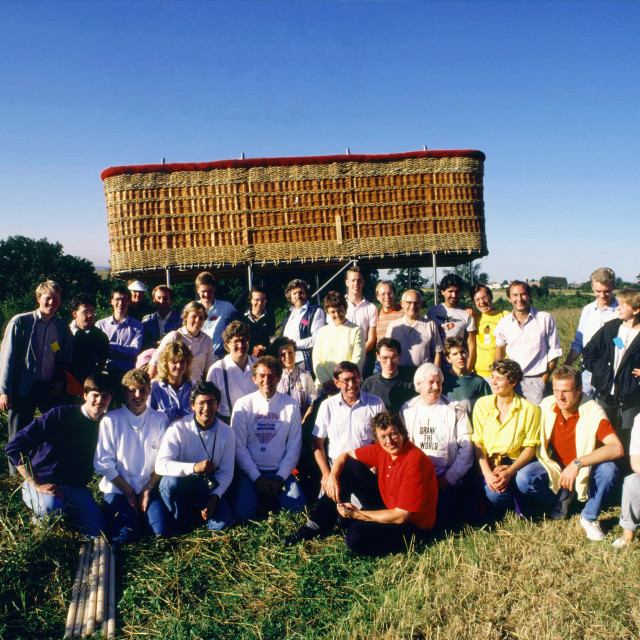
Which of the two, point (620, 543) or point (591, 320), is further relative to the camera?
point (591, 320)

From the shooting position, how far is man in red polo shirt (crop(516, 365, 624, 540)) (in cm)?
475

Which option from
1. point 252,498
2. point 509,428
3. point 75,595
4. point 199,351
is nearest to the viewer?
point 75,595

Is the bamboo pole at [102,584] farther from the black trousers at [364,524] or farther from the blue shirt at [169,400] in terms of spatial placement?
the black trousers at [364,524]

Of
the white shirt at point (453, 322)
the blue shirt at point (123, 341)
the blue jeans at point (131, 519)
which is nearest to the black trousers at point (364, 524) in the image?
the blue jeans at point (131, 519)

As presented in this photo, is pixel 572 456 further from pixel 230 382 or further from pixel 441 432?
pixel 230 382

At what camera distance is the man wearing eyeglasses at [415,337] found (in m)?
6.40

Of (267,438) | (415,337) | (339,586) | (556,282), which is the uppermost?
(556,282)

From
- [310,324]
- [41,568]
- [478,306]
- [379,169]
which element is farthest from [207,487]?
[379,169]

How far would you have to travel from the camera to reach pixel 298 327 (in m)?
6.92

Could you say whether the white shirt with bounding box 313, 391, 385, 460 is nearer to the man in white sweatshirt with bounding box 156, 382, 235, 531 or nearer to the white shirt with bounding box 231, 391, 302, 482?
the white shirt with bounding box 231, 391, 302, 482

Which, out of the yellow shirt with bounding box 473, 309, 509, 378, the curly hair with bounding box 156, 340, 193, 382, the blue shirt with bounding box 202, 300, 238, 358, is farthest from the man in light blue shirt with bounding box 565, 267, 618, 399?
the curly hair with bounding box 156, 340, 193, 382

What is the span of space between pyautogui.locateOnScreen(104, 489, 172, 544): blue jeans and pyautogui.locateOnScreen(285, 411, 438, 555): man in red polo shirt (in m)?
1.20

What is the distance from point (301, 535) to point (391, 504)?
0.88 metres

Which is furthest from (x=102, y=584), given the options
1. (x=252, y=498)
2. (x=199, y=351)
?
(x=199, y=351)
